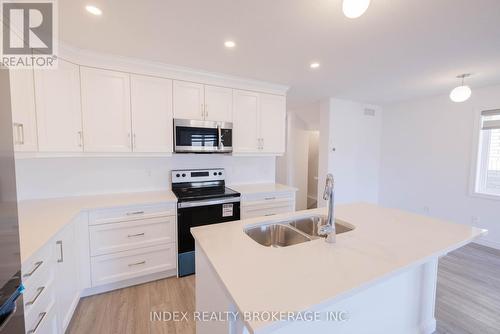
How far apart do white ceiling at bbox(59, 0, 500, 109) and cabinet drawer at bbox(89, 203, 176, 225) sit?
1.58 metres

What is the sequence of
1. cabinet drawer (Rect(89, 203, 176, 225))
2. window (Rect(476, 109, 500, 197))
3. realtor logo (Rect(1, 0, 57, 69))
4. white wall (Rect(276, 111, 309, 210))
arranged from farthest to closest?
white wall (Rect(276, 111, 309, 210)) < window (Rect(476, 109, 500, 197)) < cabinet drawer (Rect(89, 203, 176, 225)) < realtor logo (Rect(1, 0, 57, 69))

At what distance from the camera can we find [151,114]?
8.18 feet

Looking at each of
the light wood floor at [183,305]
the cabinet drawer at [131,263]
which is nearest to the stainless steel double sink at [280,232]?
the light wood floor at [183,305]

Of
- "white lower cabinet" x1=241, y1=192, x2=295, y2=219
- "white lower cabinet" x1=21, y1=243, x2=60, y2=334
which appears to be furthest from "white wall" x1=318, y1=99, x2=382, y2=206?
"white lower cabinet" x1=21, y1=243, x2=60, y2=334

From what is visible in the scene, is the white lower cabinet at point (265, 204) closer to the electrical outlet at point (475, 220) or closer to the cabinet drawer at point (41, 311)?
the cabinet drawer at point (41, 311)

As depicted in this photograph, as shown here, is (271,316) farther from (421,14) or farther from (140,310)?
(421,14)

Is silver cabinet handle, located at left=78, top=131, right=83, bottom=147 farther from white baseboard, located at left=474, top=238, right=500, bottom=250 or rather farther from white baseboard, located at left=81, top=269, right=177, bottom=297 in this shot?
white baseboard, located at left=474, top=238, right=500, bottom=250

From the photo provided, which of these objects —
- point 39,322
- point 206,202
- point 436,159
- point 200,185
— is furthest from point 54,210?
point 436,159

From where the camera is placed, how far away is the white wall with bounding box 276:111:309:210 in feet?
16.5

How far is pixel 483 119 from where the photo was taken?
11.1 feet

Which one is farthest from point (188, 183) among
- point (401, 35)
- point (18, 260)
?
point (401, 35)

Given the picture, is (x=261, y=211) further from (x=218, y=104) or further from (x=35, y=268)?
(x=35, y=268)

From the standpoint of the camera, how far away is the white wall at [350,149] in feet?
13.4

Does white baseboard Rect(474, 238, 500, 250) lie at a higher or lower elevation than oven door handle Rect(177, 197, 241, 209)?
lower
